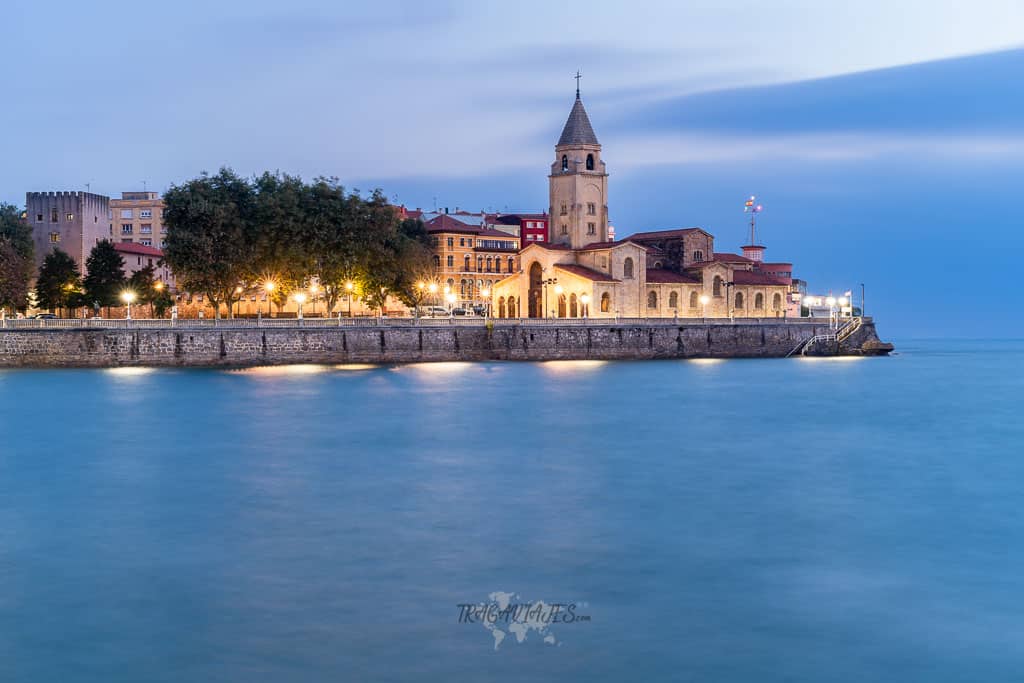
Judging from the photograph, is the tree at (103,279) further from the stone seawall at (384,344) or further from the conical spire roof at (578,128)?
the conical spire roof at (578,128)

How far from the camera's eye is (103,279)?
2975 inches

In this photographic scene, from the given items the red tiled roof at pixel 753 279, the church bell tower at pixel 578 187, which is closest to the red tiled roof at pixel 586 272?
the church bell tower at pixel 578 187

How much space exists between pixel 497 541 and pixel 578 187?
7261 cm

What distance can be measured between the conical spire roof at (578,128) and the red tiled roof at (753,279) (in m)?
17.6

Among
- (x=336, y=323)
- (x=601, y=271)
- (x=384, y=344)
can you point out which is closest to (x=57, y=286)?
(x=336, y=323)

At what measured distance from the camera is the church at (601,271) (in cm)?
8444

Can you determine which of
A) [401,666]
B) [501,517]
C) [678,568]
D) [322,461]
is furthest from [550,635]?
[322,461]

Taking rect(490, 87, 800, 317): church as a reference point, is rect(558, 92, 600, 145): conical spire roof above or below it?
above

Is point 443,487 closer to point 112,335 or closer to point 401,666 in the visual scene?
point 401,666

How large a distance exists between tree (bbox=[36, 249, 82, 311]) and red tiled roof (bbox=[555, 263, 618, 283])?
37.5m

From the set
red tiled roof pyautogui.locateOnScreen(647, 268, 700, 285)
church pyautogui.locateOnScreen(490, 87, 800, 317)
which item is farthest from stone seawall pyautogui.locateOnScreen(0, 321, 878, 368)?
red tiled roof pyautogui.locateOnScreen(647, 268, 700, 285)

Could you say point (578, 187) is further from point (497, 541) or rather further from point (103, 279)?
point (497, 541)

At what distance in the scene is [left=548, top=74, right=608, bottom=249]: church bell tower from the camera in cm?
9088

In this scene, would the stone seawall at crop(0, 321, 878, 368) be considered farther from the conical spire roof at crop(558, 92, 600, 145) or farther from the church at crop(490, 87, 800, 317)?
the conical spire roof at crop(558, 92, 600, 145)
